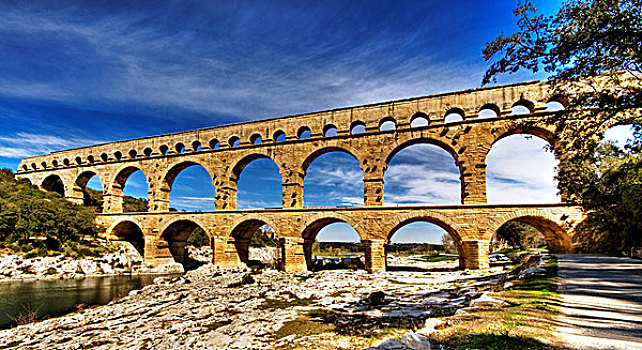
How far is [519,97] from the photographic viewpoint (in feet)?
61.1

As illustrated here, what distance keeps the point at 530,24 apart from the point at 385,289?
1033 cm

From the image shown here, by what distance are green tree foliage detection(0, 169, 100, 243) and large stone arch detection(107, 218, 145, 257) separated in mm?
1203

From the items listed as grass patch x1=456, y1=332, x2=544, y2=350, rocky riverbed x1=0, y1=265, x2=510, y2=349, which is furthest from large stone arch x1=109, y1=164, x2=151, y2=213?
grass patch x1=456, y1=332, x2=544, y2=350

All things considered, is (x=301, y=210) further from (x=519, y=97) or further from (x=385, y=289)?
(x=519, y=97)

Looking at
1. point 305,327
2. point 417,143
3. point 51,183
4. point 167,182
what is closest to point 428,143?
point 417,143

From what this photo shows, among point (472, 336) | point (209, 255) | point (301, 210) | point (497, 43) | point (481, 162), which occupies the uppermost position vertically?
point (497, 43)

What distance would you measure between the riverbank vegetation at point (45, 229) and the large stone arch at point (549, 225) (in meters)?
27.6

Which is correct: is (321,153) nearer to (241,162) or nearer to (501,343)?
(241,162)

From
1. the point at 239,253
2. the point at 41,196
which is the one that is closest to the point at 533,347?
the point at 239,253

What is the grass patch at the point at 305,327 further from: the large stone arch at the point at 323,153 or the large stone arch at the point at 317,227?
the large stone arch at the point at 323,153

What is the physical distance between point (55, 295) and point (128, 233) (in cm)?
1453

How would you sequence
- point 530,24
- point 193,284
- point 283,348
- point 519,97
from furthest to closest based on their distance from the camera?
1. point 519,97
2. point 193,284
3. point 530,24
4. point 283,348

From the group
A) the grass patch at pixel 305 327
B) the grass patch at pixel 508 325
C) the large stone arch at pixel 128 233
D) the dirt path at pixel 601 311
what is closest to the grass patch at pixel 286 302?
the grass patch at pixel 305 327

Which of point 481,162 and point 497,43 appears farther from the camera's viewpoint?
point 481,162
